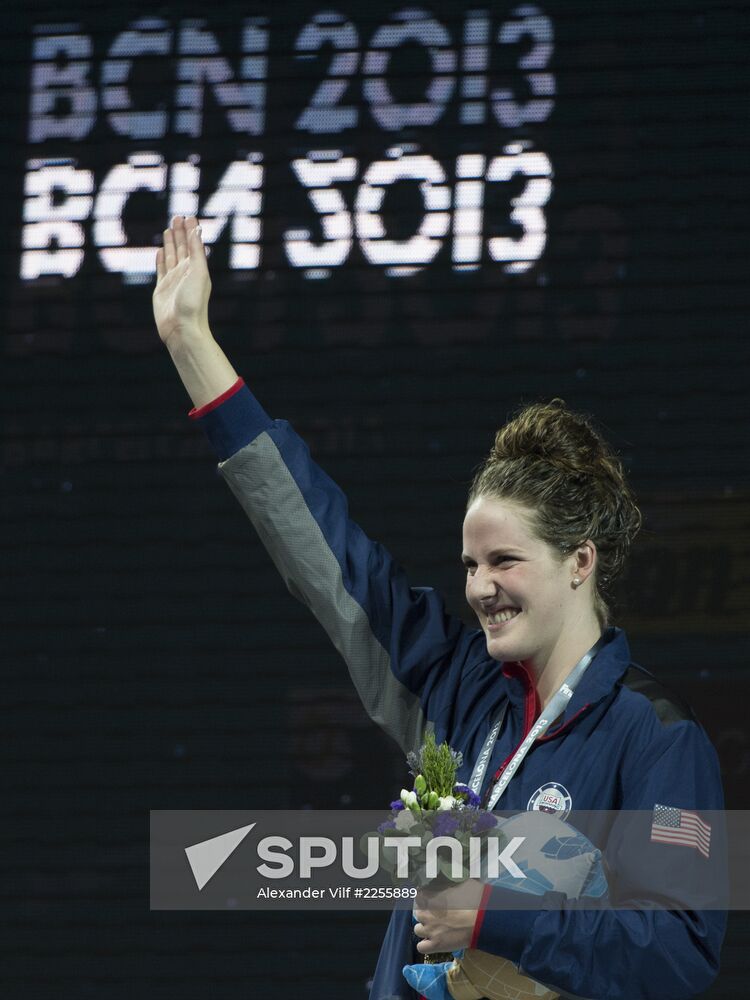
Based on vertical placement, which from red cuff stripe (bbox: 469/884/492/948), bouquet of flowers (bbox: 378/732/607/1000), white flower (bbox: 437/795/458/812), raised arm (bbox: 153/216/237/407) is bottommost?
red cuff stripe (bbox: 469/884/492/948)

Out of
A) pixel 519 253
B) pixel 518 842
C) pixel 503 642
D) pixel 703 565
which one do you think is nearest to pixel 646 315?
pixel 519 253

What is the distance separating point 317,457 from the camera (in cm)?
434

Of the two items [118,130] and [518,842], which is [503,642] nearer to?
[518,842]

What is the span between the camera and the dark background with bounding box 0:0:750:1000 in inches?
165

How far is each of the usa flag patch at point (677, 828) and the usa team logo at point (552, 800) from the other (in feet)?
0.51

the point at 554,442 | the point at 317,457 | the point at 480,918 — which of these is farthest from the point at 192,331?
the point at 317,457

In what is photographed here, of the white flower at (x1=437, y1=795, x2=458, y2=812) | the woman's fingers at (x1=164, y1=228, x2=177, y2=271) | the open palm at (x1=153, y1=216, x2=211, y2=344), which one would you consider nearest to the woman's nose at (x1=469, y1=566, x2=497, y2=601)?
the white flower at (x1=437, y1=795, x2=458, y2=812)

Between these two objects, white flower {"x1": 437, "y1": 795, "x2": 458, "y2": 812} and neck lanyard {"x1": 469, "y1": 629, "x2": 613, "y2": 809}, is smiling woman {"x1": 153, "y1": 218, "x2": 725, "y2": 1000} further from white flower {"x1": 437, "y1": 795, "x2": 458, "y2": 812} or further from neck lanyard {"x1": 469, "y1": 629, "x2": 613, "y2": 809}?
white flower {"x1": 437, "y1": 795, "x2": 458, "y2": 812}

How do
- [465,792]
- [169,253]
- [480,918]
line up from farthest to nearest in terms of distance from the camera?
1. [169,253]
2. [465,792]
3. [480,918]

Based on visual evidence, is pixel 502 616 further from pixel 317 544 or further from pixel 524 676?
pixel 317 544

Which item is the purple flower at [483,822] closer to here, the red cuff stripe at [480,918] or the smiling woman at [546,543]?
the red cuff stripe at [480,918]

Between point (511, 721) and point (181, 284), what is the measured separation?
91cm

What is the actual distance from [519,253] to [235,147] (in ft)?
3.04

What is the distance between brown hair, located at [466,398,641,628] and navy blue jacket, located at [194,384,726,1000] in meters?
0.16
